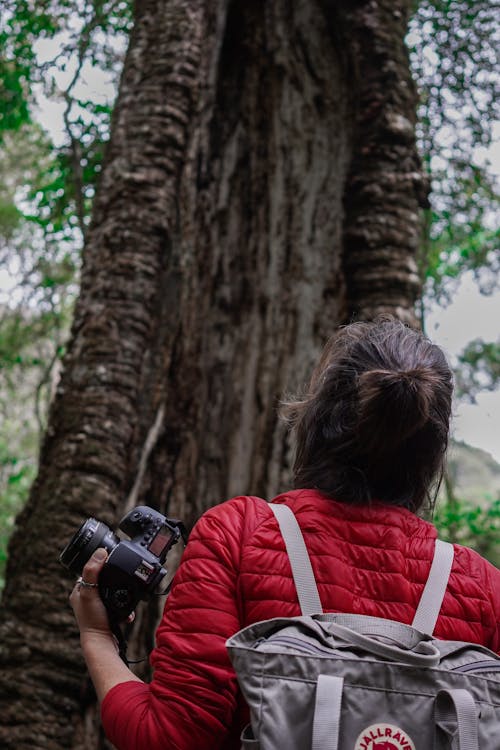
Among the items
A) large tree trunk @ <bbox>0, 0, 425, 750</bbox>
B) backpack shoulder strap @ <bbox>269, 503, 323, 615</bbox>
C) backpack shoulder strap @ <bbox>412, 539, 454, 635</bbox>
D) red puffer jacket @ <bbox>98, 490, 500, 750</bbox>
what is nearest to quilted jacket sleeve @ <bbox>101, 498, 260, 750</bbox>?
red puffer jacket @ <bbox>98, 490, 500, 750</bbox>

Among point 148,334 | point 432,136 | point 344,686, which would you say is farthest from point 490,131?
point 344,686

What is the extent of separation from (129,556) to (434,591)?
2.22ft

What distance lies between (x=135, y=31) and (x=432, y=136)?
342cm

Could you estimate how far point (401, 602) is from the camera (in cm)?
161

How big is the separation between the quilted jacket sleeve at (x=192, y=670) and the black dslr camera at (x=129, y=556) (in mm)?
131

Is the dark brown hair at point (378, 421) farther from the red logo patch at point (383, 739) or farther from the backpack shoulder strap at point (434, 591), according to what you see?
the red logo patch at point (383, 739)

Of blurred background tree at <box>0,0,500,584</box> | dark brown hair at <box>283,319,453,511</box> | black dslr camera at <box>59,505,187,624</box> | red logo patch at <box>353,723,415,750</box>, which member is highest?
blurred background tree at <box>0,0,500,584</box>

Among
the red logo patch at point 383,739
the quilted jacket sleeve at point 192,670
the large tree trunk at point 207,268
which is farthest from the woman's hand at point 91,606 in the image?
the large tree trunk at point 207,268

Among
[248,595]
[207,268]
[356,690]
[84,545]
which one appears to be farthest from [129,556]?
[207,268]

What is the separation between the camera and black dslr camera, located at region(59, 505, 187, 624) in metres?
1.76

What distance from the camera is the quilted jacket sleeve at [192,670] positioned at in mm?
1512

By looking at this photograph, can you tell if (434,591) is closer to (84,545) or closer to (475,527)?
(84,545)

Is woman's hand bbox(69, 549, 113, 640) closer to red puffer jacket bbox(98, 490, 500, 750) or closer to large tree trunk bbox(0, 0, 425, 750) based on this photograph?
red puffer jacket bbox(98, 490, 500, 750)

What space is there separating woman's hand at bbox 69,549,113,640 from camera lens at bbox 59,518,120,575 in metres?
0.05
